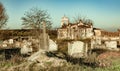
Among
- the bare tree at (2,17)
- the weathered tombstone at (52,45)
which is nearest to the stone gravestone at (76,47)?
the weathered tombstone at (52,45)

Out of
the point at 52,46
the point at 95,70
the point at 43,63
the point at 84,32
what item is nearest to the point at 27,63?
the point at 43,63

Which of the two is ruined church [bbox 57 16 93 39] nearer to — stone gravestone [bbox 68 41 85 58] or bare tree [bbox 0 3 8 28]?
bare tree [bbox 0 3 8 28]

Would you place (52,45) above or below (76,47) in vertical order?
below

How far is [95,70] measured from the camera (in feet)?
39.0

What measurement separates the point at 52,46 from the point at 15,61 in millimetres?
22723

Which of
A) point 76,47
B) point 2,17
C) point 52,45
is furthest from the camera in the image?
point 2,17

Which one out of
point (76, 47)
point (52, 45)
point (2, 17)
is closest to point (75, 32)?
point (2, 17)

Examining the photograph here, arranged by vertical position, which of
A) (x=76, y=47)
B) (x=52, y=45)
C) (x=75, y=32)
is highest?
(x=76, y=47)

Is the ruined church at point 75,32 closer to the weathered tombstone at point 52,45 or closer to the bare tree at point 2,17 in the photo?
the bare tree at point 2,17

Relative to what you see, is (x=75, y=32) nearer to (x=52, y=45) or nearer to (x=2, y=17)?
(x=2, y=17)

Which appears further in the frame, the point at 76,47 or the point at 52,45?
the point at 52,45

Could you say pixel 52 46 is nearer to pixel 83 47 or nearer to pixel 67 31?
pixel 83 47

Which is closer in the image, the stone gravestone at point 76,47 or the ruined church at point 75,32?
the stone gravestone at point 76,47

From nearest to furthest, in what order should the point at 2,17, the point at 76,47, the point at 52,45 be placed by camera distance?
the point at 76,47
the point at 52,45
the point at 2,17
